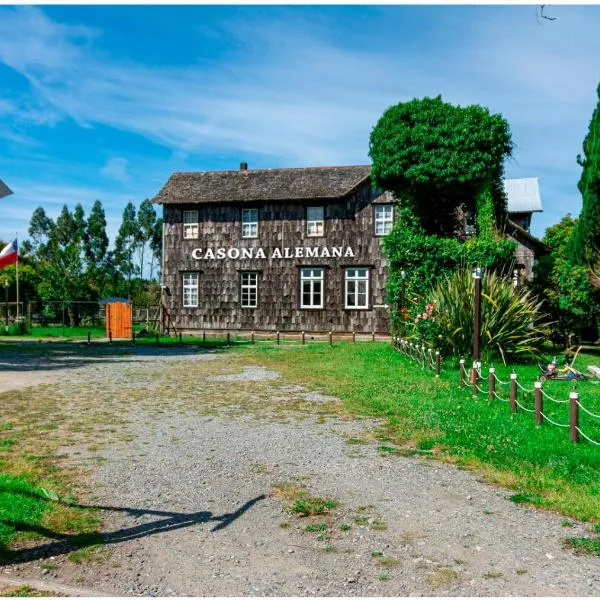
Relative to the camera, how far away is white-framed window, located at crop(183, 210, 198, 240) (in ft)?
112

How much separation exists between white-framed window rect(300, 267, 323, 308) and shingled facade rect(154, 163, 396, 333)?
5 cm

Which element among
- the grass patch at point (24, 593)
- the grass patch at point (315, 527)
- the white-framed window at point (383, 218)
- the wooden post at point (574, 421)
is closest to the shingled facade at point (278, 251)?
the white-framed window at point (383, 218)

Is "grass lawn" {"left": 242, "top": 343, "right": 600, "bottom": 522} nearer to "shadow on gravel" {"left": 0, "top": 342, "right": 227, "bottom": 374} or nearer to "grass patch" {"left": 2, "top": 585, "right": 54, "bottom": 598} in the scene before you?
"grass patch" {"left": 2, "top": 585, "right": 54, "bottom": 598}

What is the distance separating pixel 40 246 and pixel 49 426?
7017 cm

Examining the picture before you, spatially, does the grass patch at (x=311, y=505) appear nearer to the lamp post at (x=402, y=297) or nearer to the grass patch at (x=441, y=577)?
the grass patch at (x=441, y=577)

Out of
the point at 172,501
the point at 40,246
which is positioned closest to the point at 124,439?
the point at 172,501

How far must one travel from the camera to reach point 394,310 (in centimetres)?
2517

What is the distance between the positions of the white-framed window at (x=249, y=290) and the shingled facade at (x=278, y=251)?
0.18 feet

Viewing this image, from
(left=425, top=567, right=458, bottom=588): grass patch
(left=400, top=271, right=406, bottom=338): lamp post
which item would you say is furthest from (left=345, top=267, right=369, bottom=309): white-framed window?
(left=425, top=567, right=458, bottom=588): grass patch

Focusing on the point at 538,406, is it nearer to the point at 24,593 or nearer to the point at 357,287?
the point at 24,593

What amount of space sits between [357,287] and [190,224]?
33.1ft

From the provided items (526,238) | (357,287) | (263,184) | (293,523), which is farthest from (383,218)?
(293,523)

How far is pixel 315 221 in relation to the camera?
32531 millimetres

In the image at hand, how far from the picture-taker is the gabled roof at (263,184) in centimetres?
3244
